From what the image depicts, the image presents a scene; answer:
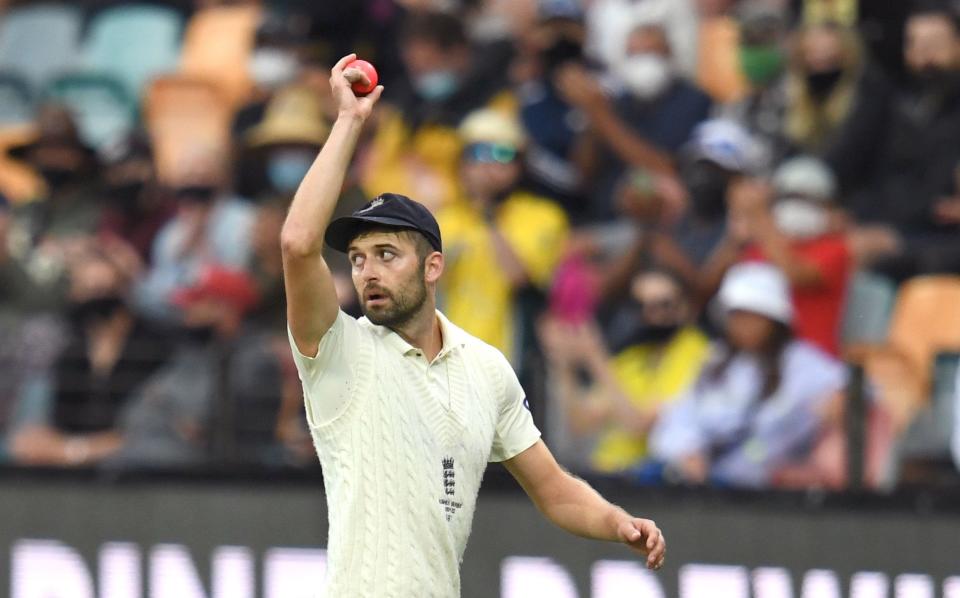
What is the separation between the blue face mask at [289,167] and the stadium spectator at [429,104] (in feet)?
1.38

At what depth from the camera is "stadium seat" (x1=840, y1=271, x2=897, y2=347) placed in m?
8.64

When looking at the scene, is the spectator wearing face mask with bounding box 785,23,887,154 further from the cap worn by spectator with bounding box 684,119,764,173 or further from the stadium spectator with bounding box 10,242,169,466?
the stadium spectator with bounding box 10,242,169,466

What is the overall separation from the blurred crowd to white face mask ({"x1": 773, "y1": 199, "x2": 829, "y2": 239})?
0.02 m

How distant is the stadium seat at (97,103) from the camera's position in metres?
11.8

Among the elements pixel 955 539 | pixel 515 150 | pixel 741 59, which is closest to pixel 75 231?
pixel 515 150

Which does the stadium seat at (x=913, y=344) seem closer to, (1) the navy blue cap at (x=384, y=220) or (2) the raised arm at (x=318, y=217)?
(1) the navy blue cap at (x=384, y=220)

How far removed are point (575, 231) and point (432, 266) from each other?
13.6ft

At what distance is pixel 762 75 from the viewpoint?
9805mm

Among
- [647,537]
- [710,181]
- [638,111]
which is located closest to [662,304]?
[710,181]

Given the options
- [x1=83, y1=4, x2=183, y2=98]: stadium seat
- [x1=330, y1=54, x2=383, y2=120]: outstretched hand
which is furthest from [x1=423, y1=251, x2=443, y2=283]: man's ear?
[x1=83, y1=4, x2=183, y2=98]: stadium seat

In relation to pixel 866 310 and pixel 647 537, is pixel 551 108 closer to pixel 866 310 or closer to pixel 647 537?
pixel 866 310

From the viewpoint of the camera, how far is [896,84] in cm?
953

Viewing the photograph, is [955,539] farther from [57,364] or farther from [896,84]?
[57,364]

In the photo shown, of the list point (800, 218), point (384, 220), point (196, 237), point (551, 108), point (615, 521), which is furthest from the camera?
point (196, 237)
